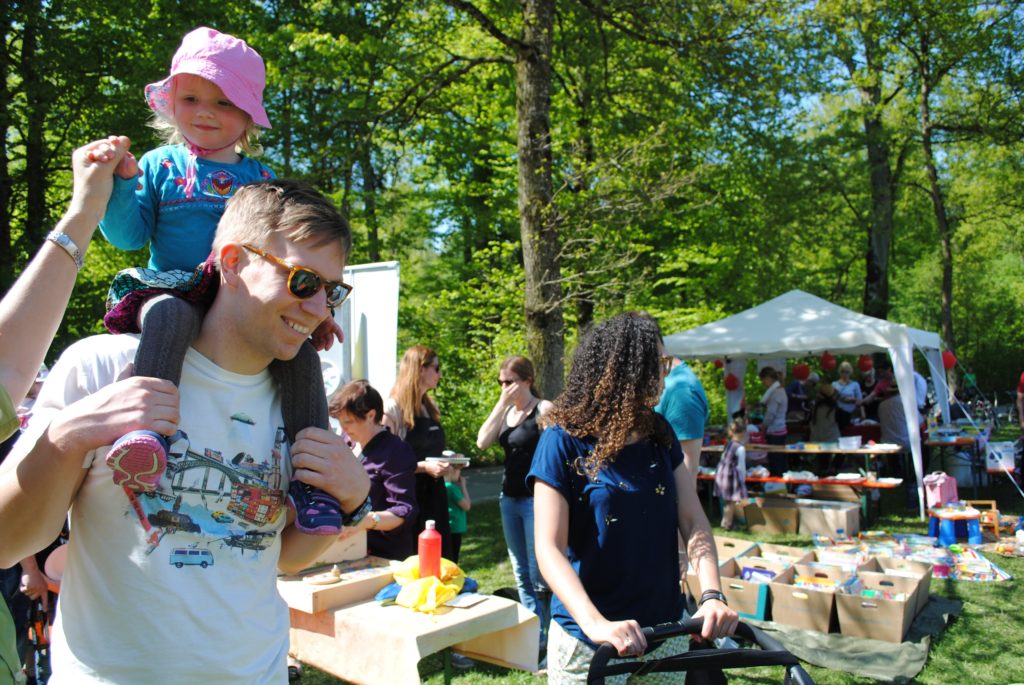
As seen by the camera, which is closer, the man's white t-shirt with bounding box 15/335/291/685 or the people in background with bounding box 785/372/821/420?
the man's white t-shirt with bounding box 15/335/291/685

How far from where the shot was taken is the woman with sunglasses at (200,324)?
1.40 m

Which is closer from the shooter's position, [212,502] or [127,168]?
[212,502]

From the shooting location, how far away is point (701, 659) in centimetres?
201

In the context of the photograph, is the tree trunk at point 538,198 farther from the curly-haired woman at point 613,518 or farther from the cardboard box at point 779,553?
the curly-haired woman at point 613,518

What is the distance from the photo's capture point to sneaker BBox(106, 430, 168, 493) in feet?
4.11

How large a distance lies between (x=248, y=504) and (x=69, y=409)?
37 centimetres

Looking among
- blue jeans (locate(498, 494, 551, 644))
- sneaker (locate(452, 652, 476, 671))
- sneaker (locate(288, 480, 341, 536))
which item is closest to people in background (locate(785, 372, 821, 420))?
blue jeans (locate(498, 494, 551, 644))

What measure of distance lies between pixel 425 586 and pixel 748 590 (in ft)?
10.7

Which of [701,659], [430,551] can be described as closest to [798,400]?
[430,551]

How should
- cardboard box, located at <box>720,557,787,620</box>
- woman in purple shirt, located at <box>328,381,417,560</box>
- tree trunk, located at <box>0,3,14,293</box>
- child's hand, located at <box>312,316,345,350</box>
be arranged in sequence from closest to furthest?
child's hand, located at <box>312,316,345,350</box> → woman in purple shirt, located at <box>328,381,417,560</box> → cardboard box, located at <box>720,557,787,620</box> → tree trunk, located at <box>0,3,14,293</box>

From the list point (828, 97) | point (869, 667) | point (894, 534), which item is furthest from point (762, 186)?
point (869, 667)

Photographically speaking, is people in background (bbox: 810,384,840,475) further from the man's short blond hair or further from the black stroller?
the man's short blond hair

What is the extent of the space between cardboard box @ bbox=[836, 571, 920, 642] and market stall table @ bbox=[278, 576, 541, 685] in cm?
295

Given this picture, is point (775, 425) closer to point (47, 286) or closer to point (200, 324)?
point (200, 324)
